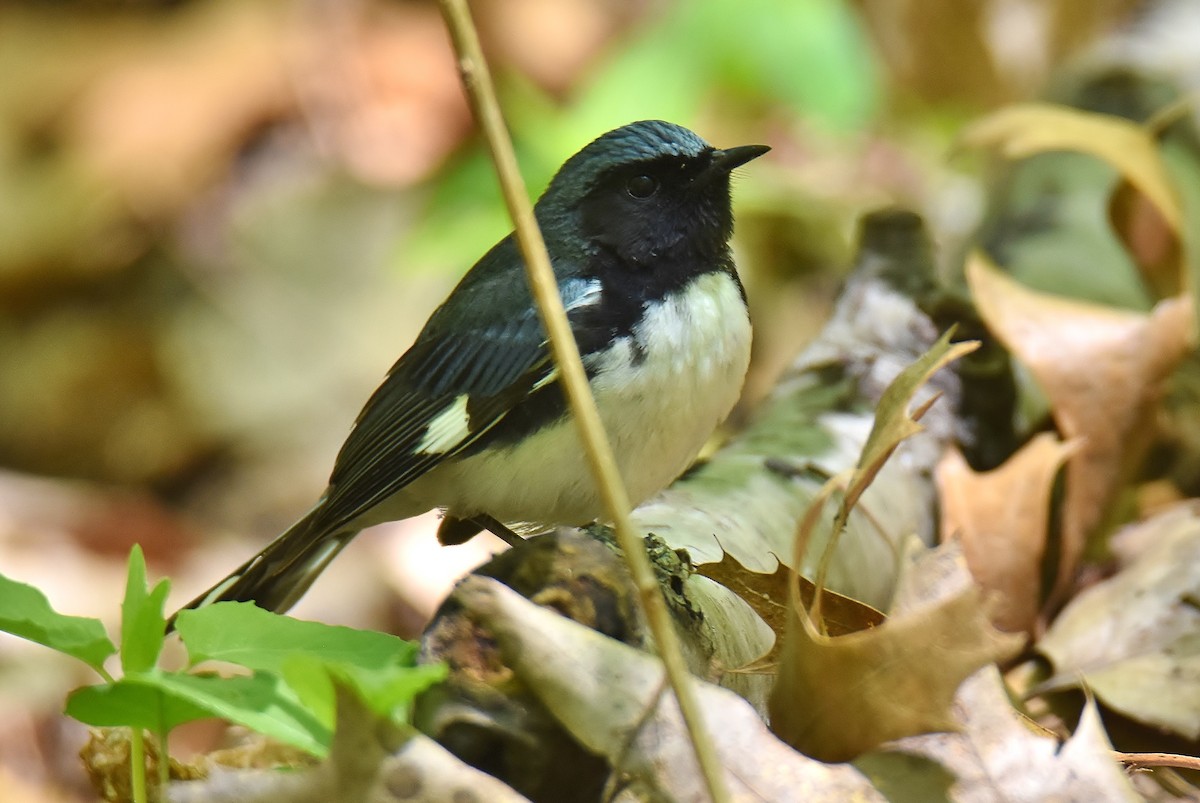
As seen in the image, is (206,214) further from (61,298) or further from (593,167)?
(593,167)

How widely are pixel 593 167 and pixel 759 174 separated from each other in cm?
315

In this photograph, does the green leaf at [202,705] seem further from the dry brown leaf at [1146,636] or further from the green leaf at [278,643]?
the dry brown leaf at [1146,636]

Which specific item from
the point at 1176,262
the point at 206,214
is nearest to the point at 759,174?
the point at 1176,262

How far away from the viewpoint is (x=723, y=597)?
2.44 m

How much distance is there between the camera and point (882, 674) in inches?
75.2

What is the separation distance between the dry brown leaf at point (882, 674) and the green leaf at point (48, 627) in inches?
38.3

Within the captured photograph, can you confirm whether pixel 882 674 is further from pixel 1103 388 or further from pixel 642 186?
pixel 1103 388

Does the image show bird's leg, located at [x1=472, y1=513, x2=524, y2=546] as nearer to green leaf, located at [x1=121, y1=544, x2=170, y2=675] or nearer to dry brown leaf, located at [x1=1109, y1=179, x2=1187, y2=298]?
green leaf, located at [x1=121, y1=544, x2=170, y2=675]

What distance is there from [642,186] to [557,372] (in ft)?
1.84

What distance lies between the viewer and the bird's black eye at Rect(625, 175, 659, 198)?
309 centimetres

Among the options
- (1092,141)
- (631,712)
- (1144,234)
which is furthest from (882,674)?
(1144,234)

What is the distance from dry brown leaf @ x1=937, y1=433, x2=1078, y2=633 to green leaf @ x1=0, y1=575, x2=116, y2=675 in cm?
201

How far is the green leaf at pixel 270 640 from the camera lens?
5.93ft

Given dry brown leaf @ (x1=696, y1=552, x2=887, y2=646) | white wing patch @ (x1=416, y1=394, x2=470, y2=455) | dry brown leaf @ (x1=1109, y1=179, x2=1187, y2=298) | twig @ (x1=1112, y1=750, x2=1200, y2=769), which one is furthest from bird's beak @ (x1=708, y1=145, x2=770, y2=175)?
dry brown leaf @ (x1=1109, y1=179, x2=1187, y2=298)
